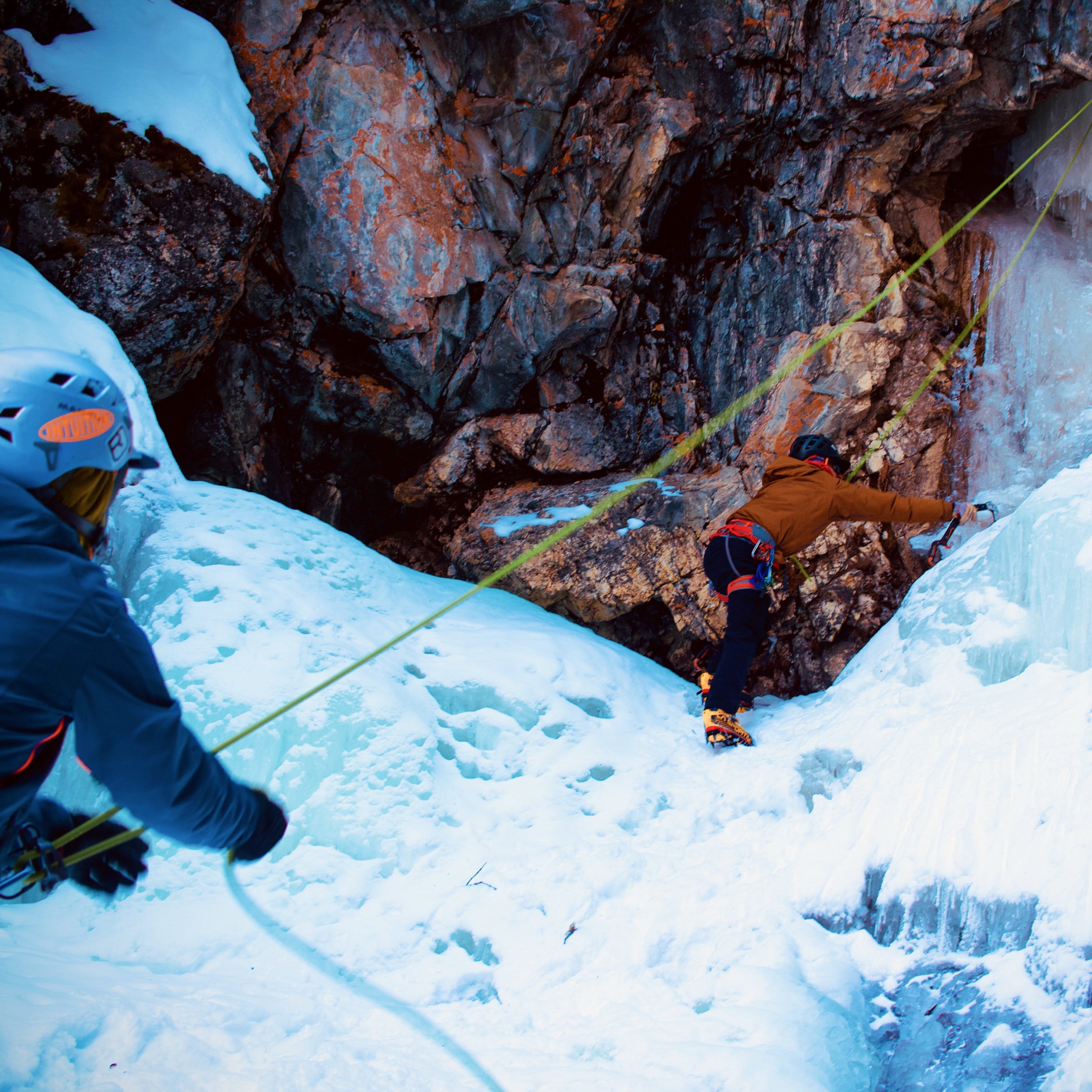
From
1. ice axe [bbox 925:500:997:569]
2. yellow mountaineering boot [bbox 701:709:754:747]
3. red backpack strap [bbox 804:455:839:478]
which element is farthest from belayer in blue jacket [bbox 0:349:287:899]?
ice axe [bbox 925:500:997:569]

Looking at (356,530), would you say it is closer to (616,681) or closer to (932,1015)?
(616,681)

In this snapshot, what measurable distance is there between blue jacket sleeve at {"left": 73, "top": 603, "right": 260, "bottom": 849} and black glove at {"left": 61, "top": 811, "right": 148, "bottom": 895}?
443mm

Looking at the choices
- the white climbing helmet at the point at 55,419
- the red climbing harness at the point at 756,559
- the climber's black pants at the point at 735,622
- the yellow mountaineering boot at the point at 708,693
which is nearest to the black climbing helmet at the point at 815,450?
the red climbing harness at the point at 756,559

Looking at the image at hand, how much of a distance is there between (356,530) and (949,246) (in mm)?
5221

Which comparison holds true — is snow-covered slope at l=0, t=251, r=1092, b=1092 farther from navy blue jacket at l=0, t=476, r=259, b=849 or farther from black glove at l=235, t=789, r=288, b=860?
navy blue jacket at l=0, t=476, r=259, b=849

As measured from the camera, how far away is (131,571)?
331 centimetres

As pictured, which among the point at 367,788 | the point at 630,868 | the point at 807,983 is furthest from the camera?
the point at 367,788

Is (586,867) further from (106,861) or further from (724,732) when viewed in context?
(106,861)

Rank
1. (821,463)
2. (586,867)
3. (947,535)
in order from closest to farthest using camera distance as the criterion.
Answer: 1. (586,867)
2. (947,535)
3. (821,463)

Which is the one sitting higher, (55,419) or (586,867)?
(55,419)

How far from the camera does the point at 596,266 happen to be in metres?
5.35

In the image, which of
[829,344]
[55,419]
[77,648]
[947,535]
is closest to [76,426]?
[55,419]

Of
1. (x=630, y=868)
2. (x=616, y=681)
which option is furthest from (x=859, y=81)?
(x=630, y=868)

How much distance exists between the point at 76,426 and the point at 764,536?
303cm
